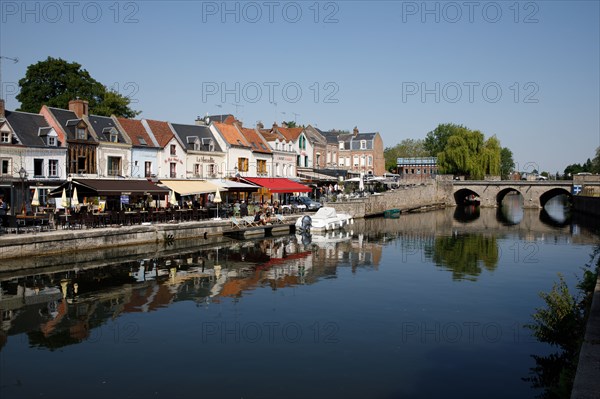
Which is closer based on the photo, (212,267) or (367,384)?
(367,384)

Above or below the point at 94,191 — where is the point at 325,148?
above

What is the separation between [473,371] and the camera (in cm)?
1261

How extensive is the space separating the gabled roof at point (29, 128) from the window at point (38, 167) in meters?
1.04

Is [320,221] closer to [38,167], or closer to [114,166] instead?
[114,166]

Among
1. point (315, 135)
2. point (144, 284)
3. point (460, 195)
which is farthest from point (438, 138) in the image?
point (144, 284)

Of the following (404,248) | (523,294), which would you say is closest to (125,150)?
(404,248)

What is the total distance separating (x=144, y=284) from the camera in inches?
864

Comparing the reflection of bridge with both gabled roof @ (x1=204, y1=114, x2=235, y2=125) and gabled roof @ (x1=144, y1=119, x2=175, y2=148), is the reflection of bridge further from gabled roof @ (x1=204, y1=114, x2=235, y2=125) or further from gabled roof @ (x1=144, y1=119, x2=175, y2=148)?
gabled roof @ (x1=144, y1=119, x2=175, y2=148)

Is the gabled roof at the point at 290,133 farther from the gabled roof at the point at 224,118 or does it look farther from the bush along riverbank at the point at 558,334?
the bush along riverbank at the point at 558,334

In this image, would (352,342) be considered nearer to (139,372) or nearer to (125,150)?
(139,372)

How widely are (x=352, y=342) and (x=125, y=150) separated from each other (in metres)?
31.1

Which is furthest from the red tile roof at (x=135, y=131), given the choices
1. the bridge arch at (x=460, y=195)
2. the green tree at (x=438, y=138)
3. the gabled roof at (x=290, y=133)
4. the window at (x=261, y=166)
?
the green tree at (x=438, y=138)

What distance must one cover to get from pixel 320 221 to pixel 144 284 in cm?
2161

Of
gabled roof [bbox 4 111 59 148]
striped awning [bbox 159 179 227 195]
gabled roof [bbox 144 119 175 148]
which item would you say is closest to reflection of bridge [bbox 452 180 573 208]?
gabled roof [bbox 144 119 175 148]
